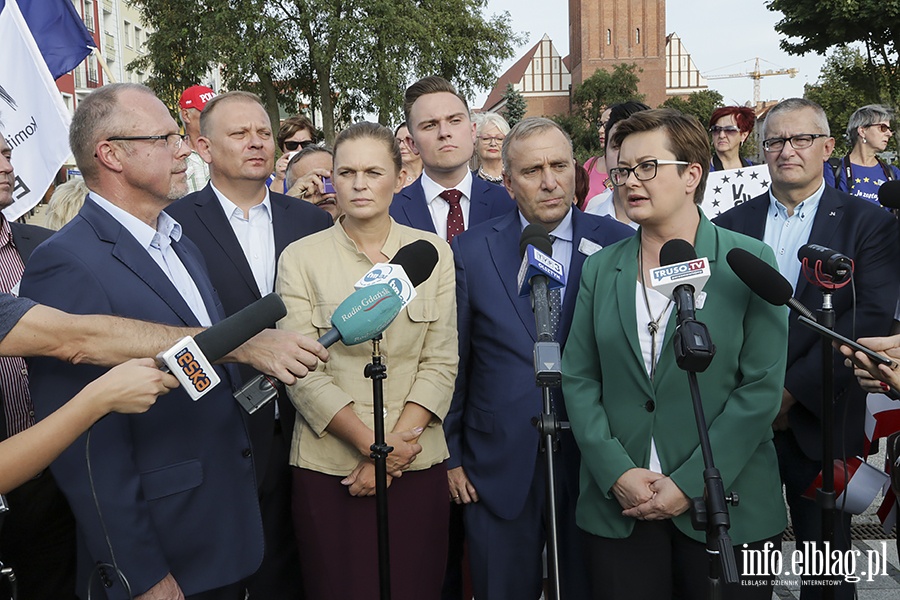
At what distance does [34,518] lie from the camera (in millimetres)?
3045

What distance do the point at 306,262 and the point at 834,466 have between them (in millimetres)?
2306

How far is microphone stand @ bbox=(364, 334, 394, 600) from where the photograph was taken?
2492mm

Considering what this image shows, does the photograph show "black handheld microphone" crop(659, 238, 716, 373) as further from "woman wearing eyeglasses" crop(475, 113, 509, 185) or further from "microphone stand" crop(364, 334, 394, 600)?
"woman wearing eyeglasses" crop(475, 113, 509, 185)

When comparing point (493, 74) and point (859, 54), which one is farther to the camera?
point (859, 54)

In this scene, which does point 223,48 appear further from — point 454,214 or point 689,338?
point 689,338

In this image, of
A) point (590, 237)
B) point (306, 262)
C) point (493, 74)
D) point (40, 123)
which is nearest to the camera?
point (306, 262)

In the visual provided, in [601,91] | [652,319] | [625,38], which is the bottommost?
[652,319]

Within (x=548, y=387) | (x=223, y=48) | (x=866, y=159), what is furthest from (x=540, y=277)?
(x=223, y=48)

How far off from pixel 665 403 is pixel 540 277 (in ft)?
2.32

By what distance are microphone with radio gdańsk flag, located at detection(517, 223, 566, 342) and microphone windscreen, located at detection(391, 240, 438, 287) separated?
32cm

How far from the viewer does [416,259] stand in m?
2.66

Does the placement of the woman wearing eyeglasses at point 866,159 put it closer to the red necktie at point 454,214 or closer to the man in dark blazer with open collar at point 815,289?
the man in dark blazer with open collar at point 815,289

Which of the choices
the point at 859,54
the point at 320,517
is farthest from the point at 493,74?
the point at 320,517

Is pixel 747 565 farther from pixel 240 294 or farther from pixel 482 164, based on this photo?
pixel 482 164
